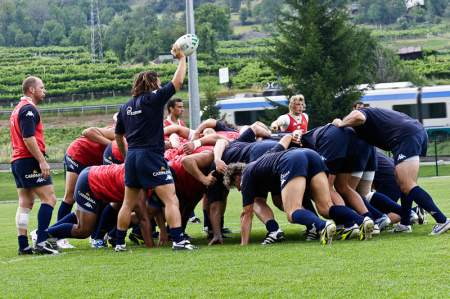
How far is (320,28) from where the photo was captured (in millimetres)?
45094

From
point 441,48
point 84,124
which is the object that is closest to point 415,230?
point 84,124

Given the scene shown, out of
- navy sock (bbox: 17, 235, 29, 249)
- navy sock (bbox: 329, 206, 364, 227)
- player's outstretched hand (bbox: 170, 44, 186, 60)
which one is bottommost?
navy sock (bbox: 17, 235, 29, 249)

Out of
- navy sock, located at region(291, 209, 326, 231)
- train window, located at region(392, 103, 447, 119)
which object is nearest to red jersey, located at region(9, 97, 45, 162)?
navy sock, located at region(291, 209, 326, 231)

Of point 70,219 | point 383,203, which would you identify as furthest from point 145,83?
point 383,203

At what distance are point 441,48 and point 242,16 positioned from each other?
71.8 m

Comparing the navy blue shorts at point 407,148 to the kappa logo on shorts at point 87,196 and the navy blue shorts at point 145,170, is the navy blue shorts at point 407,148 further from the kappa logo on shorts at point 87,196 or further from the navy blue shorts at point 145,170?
the kappa logo on shorts at point 87,196

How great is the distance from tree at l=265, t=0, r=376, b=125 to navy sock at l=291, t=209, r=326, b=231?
105 ft

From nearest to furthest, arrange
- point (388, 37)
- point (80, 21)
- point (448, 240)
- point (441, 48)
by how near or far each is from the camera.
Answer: point (448, 240), point (441, 48), point (388, 37), point (80, 21)

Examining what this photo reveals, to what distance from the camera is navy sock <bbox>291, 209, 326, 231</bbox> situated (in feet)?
34.5

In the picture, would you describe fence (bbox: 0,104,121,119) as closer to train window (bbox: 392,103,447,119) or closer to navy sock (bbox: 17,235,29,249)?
train window (bbox: 392,103,447,119)

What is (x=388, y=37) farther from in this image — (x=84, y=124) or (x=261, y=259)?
(x=261, y=259)

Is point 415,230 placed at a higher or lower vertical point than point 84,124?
higher

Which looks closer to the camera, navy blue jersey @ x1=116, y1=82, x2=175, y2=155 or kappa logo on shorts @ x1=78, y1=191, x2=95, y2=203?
navy blue jersey @ x1=116, y1=82, x2=175, y2=155

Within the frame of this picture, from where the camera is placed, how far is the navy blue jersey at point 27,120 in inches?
456
